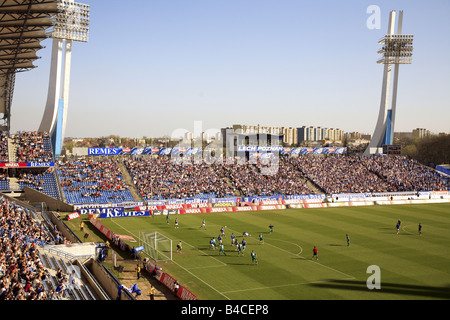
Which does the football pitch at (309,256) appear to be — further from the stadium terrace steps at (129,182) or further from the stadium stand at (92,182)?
the stadium terrace steps at (129,182)

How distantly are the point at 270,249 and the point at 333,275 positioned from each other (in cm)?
840

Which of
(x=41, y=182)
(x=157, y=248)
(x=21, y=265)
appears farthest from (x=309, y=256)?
(x=41, y=182)

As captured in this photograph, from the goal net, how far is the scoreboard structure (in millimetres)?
68653

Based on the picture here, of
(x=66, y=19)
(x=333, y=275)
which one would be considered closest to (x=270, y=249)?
(x=333, y=275)

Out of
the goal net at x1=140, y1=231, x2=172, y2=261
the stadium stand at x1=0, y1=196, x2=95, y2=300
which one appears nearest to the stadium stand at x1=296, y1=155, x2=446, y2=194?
the goal net at x1=140, y1=231, x2=172, y2=261

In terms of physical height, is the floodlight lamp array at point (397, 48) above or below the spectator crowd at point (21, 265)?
above

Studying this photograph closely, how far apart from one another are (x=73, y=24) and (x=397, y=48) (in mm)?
66918

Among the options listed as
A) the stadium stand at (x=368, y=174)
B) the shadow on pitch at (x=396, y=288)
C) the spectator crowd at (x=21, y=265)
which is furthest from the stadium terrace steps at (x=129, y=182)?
the shadow on pitch at (x=396, y=288)

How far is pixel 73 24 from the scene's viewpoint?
65875mm

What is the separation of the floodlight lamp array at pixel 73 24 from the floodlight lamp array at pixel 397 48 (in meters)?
62.9

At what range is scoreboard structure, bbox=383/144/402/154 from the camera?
9050 centimetres

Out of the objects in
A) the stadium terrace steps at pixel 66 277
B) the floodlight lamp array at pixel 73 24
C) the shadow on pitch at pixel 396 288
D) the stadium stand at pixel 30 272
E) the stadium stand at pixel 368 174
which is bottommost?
the shadow on pitch at pixel 396 288

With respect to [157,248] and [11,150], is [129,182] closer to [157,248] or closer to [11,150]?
[11,150]

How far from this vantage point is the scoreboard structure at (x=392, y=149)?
90500 millimetres
